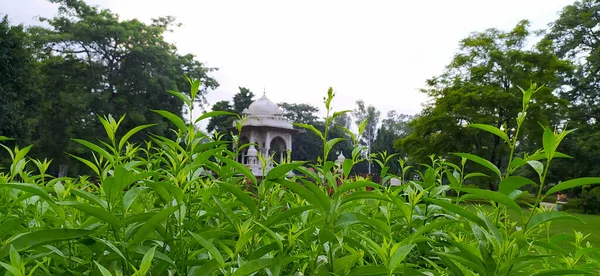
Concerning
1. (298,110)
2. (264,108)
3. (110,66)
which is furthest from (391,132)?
(110,66)

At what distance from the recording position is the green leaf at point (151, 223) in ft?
2.38

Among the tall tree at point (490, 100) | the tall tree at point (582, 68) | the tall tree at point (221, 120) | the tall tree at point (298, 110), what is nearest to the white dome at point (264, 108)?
the tall tree at point (221, 120)

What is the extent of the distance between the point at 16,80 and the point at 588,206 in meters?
20.5

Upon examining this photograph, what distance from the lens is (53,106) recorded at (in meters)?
18.9

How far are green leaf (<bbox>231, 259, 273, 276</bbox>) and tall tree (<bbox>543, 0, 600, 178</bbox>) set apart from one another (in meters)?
18.5

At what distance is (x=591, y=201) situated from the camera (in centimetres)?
1681

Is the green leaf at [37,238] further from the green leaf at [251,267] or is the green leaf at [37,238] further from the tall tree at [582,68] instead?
the tall tree at [582,68]

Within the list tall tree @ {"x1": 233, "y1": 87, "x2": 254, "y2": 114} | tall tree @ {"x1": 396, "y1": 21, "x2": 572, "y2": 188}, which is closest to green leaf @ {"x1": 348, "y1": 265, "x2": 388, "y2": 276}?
tall tree @ {"x1": 396, "y1": 21, "x2": 572, "y2": 188}

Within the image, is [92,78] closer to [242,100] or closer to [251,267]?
[242,100]

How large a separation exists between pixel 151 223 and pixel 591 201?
766 inches

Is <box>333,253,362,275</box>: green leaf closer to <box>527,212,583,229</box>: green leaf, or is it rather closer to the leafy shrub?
<box>527,212,583,229</box>: green leaf

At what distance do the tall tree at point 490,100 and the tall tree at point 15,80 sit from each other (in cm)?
1294

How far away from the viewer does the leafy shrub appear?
54.8ft

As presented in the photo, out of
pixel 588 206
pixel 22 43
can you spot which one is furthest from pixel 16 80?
pixel 588 206
